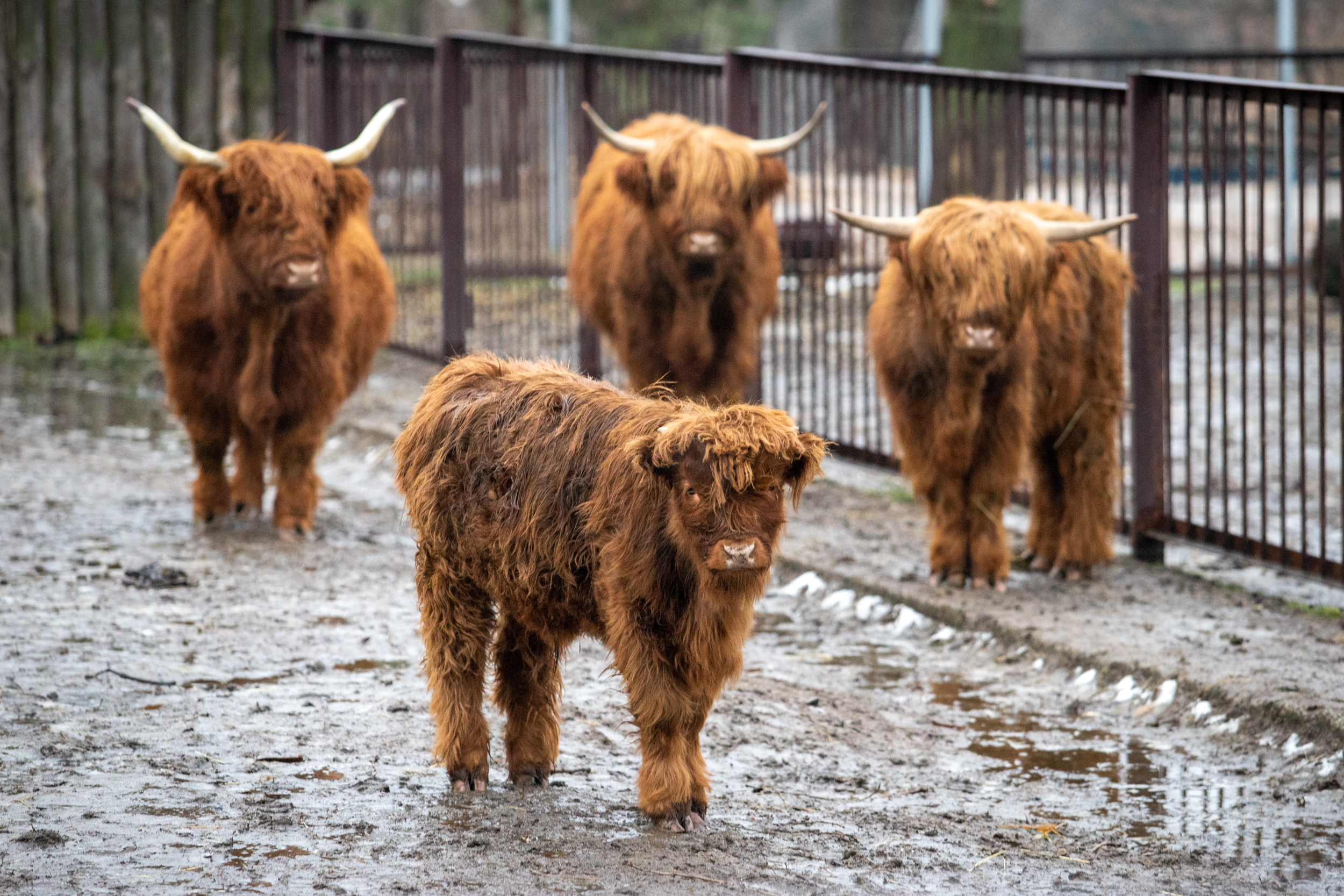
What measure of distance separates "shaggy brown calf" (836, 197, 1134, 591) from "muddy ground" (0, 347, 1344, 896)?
0.26 m

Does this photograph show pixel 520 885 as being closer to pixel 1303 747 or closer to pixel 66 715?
pixel 66 715

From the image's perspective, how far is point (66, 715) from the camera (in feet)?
15.2

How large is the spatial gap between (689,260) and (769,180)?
55cm

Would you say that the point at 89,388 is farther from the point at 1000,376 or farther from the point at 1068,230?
the point at 1068,230

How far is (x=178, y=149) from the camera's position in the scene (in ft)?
23.0

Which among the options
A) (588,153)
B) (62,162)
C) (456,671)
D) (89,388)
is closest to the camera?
(456,671)

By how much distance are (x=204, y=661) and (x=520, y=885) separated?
2.12 metres

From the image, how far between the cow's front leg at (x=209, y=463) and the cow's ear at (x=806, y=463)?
4061 mm

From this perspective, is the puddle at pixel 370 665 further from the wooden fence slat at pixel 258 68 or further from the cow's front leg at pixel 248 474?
the wooden fence slat at pixel 258 68

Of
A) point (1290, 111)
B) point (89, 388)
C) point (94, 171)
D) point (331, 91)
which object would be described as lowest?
point (89, 388)

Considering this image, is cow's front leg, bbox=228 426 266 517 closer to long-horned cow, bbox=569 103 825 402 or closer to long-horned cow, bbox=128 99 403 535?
long-horned cow, bbox=128 99 403 535

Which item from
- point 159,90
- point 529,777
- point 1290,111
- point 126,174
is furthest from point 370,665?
point 1290,111

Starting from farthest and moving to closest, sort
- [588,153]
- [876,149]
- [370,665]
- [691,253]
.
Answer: [588,153]
[876,149]
[691,253]
[370,665]

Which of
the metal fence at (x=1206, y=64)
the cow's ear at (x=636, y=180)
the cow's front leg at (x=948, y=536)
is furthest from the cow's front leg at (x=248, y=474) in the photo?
the metal fence at (x=1206, y=64)
